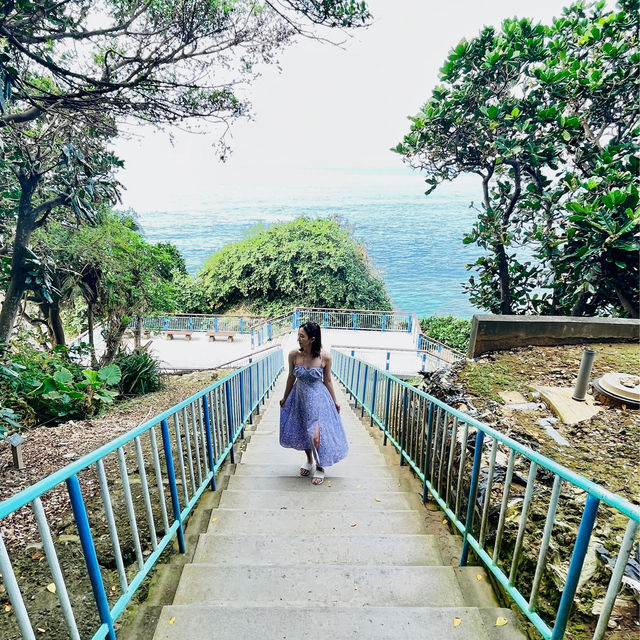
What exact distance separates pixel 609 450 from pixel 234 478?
317 cm

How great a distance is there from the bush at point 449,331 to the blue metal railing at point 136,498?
15.7 metres

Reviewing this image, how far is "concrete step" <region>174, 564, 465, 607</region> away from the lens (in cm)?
187

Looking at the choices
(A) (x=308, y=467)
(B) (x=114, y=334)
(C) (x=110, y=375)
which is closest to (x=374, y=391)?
(A) (x=308, y=467)

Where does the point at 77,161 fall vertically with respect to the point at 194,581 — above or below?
above

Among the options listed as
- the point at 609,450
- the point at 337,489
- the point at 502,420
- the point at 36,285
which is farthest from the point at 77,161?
the point at 609,450

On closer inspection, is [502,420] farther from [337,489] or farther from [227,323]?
[227,323]

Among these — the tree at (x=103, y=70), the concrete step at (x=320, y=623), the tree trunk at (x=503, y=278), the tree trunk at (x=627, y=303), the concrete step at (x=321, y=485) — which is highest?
the tree at (x=103, y=70)

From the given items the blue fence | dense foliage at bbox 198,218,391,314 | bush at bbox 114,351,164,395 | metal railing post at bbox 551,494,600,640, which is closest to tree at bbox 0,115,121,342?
bush at bbox 114,351,164,395

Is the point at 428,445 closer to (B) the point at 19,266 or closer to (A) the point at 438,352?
(B) the point at 19,266

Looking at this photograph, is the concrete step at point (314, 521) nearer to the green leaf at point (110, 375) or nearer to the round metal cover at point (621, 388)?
the round metal cover at point (621, 388)

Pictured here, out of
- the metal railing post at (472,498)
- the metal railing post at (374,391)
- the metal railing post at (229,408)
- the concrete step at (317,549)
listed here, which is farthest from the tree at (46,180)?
the metal railing post at (472,498)

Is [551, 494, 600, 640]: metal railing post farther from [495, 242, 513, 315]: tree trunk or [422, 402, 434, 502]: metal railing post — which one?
[495, 242, 513, 315]: tree trunk

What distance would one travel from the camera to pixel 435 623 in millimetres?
1662

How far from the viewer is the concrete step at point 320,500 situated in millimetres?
2859
